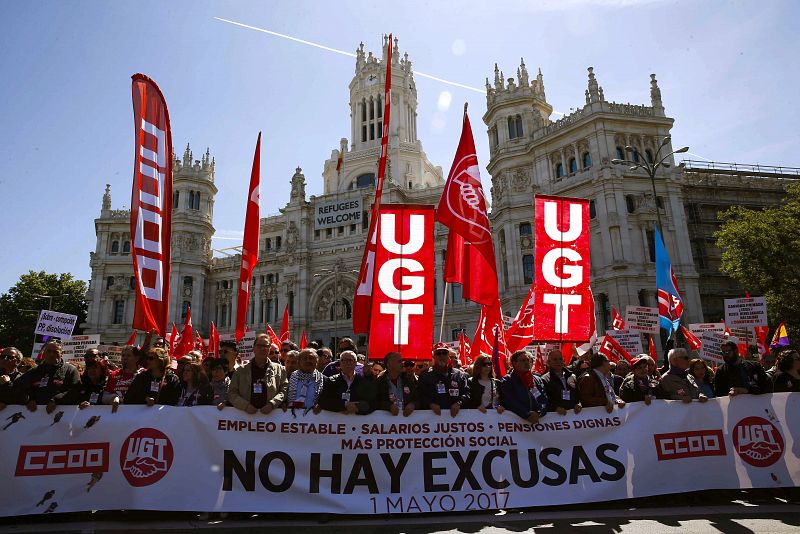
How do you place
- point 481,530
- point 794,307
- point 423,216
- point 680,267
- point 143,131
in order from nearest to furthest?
point 481,530
point 143,131
point 423,216
point 794,307
point 680,267

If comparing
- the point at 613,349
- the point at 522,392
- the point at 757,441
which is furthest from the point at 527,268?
the point at 522,392

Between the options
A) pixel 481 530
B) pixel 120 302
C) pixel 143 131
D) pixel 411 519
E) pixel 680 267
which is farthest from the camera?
pixel 120 302

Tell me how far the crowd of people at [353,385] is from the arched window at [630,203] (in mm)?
31578

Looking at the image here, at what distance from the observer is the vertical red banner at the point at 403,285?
9062mm

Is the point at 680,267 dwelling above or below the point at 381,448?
above

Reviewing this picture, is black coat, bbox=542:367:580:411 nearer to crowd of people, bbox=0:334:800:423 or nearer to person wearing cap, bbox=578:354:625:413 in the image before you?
crowd of people, bbox=0:334:800:423

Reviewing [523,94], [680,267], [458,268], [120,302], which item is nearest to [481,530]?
[458,268]

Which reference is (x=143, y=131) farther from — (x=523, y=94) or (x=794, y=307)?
(x=523, y=94)

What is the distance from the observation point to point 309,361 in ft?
24.2

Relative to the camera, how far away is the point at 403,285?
30.7 feet

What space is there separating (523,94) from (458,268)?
3630 centimetres

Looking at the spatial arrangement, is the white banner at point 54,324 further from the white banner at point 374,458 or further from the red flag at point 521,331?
the red flag at point 521,331

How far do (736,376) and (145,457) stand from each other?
886 centimetres

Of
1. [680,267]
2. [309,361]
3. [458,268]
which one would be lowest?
[309,361]
